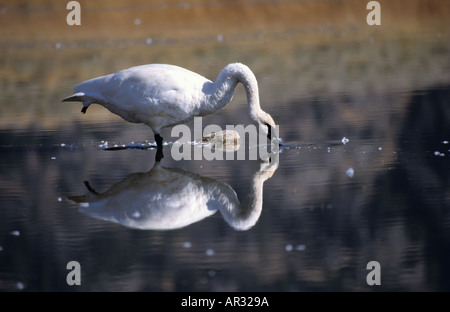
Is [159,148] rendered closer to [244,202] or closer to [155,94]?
[155,94]

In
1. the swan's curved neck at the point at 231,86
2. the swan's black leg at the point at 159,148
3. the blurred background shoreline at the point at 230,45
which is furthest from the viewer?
the blurred background shoreline at the point at 230,45

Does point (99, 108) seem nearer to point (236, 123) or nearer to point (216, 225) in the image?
point (236, 123)

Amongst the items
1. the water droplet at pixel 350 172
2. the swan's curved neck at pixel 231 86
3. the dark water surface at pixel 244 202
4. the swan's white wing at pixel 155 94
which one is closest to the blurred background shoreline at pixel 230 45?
the dark water surface at pixel 244 202

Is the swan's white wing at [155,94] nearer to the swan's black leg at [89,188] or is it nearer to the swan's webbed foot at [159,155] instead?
the swan's webbed foot at [159,155]

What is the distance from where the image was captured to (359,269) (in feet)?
20.5

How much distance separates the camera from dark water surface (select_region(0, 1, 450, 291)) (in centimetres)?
638

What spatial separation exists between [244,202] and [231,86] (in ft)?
9.18

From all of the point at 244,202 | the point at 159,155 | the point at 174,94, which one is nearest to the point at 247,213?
the point at 244,202

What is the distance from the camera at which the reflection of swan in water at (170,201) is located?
25.5 feet

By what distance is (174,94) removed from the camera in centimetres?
1052

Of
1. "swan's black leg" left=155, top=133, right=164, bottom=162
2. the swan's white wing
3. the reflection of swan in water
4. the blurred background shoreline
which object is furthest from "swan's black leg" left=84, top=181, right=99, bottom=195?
the blurred background shoreline

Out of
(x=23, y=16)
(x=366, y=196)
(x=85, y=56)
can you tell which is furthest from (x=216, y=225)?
(x=23, y=16)
